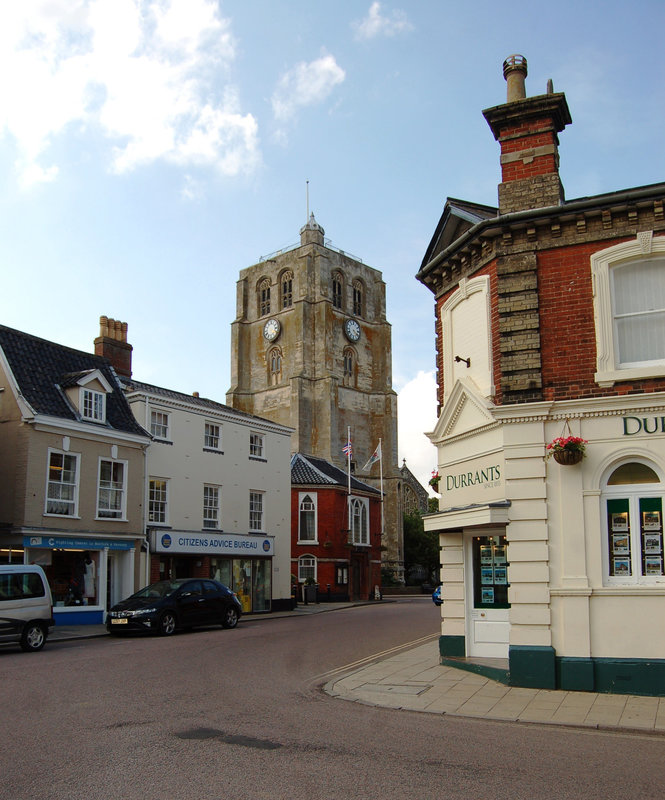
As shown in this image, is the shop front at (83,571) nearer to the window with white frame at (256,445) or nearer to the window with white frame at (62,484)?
the window with white frame at (62,484)

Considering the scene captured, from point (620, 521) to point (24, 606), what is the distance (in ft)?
40.1

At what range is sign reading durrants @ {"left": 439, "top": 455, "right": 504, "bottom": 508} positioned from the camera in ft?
41.9

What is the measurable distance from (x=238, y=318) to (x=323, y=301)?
1128 cm

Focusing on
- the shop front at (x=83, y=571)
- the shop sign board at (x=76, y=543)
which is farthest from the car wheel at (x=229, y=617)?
the shop sign board at (x=76, y=543)

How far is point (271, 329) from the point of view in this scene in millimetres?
80688

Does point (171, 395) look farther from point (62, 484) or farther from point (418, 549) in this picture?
point (418, 549)

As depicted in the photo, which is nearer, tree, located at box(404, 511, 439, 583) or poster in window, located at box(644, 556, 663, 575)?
poster in window, located at box(644, 556, 663, 575)

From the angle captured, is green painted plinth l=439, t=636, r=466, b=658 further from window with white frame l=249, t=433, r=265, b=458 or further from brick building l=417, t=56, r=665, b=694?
window with white frame l=249, t=433, r=265, b=458

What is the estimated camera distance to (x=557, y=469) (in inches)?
472

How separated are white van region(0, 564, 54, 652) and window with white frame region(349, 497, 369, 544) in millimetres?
31860

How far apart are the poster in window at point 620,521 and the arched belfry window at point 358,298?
72809mm

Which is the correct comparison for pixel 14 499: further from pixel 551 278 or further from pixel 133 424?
pixel 551 278

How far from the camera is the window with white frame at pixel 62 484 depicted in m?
24.0

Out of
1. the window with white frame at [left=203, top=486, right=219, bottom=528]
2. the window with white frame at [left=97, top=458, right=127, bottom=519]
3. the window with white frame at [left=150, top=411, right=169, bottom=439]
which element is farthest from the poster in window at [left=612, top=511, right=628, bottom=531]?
the window with white frame at [left=203, top=486, right=219, bottom=528]
